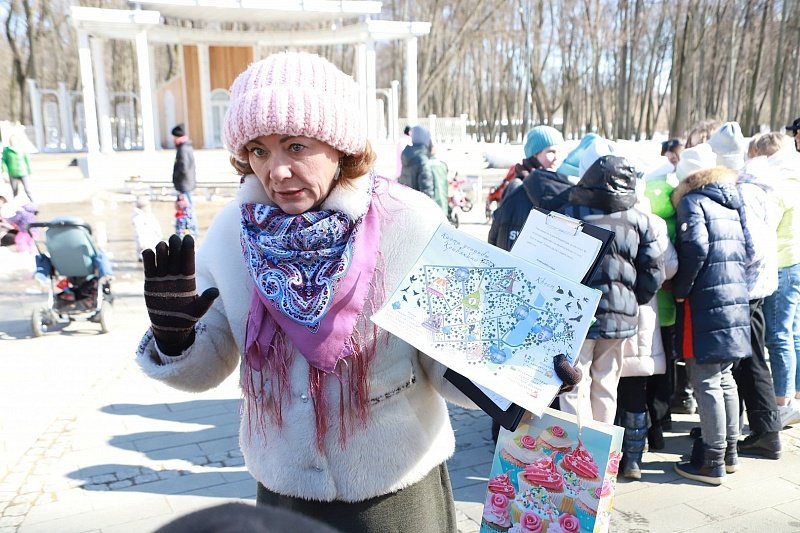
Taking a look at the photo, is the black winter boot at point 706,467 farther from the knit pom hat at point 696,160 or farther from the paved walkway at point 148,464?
the knit pom hat at point 696,160

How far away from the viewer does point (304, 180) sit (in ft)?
5.64

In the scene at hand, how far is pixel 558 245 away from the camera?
66.3 inches

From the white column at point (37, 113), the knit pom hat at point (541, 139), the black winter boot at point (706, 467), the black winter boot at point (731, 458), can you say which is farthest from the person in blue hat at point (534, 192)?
the white column at point (37, 113)

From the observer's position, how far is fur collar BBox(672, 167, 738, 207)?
4027 millimetres

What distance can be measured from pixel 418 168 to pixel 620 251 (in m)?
5.00

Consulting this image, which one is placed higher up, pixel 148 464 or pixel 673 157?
pixel 673 157

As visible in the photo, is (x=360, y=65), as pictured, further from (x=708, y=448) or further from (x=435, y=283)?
(x=435, y=283)

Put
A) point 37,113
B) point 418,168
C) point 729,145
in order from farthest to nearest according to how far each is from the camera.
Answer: point 37,113
point 418,168
point 729,145

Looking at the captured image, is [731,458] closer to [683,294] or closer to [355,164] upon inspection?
[683,294]

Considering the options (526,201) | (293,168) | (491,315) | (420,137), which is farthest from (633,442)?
(420,137)

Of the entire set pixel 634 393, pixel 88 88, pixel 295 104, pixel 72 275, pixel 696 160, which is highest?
pixel 88 88

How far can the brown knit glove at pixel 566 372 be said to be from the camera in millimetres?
1532

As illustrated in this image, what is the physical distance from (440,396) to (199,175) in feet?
69.2

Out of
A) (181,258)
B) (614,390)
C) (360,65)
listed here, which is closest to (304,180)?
(181,258)
